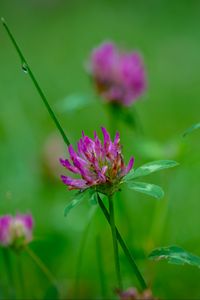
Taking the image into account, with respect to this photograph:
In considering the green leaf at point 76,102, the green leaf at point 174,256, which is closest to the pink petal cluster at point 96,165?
the green leaf at point 174,256

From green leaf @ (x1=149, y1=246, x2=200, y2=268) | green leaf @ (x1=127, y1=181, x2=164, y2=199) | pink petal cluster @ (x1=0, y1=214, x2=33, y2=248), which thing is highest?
green leaf @ (x1=127, y1=181, x2=164, y2=199)

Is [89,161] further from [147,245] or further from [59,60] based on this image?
[59,60]

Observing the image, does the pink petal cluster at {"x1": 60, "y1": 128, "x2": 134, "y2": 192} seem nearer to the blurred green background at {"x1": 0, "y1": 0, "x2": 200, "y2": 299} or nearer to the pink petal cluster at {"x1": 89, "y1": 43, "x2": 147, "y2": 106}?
the blurred green background at {"x1": 0, "y1": 0, "x2": 200, "y2": 299}

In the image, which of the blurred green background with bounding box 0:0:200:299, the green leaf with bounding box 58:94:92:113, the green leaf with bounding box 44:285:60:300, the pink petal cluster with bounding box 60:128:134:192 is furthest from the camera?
the green leaf with bounding box 58:94:92:113

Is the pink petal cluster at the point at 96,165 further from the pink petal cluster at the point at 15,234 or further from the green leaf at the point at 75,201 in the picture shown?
the pink petal cluster at the point at 15,234

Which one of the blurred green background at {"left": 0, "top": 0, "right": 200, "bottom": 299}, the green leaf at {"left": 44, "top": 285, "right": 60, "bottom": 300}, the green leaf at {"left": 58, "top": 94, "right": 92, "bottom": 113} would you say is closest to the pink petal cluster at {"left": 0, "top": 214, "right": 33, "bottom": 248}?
the green leaf at {"left": 44, "top": 285, "right": 60, "bottom": 300}

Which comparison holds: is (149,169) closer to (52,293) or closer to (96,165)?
(96,165)

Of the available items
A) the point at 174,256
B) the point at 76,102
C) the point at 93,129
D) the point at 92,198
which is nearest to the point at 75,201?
the point at 92,198

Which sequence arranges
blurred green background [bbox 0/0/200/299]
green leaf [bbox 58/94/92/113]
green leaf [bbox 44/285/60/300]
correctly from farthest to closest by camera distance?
green leaf [bbox 58/94/92/113] < blurred green background [bbox 0/0/200/299] < green leaf [bbox 44/285/60/300]
